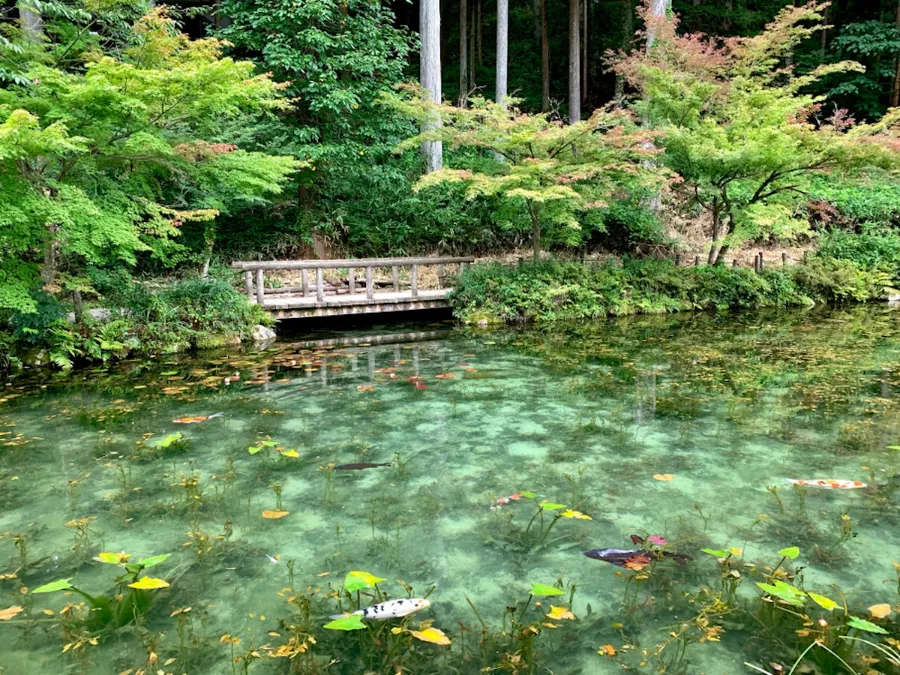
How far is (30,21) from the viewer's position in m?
9.87

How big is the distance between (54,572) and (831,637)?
3.73m

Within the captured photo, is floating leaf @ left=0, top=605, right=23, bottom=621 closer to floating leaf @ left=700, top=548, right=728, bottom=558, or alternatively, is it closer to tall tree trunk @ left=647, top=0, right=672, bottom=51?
floating leaf @ left=700, top=548, right=728, bottom=558

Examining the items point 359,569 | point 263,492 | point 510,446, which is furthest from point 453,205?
point 359,569

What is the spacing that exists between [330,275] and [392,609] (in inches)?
431

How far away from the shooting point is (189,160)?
325 inches

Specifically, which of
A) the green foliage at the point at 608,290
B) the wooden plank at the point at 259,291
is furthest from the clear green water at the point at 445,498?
the green foliage at the point at 608,290

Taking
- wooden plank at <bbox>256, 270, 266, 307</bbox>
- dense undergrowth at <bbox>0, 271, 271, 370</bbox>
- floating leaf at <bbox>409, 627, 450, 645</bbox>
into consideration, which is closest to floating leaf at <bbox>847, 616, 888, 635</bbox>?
floating leaf at <bbox>409, 627, 450, 645</bbox>

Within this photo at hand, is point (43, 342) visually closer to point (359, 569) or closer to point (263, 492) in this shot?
point (263, 492)

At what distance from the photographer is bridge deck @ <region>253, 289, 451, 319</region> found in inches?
423

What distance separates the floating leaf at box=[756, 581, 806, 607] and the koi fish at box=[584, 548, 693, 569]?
1.68 feet

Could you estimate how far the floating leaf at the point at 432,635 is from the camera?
2.45 meters

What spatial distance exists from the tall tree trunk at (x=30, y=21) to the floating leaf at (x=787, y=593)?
882 cm

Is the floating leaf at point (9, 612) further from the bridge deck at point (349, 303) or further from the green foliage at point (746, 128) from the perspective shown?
the green foliage at point (746, 128)

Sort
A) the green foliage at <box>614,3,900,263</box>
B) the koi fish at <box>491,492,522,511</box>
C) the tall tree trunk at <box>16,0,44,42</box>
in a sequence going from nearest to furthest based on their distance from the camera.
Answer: the koi fish at <box>491,492,522,511</box>
the tall tree trunk at <box>16,0,44,42</box>
the green foliage at <box>614,3,900,263</box>
